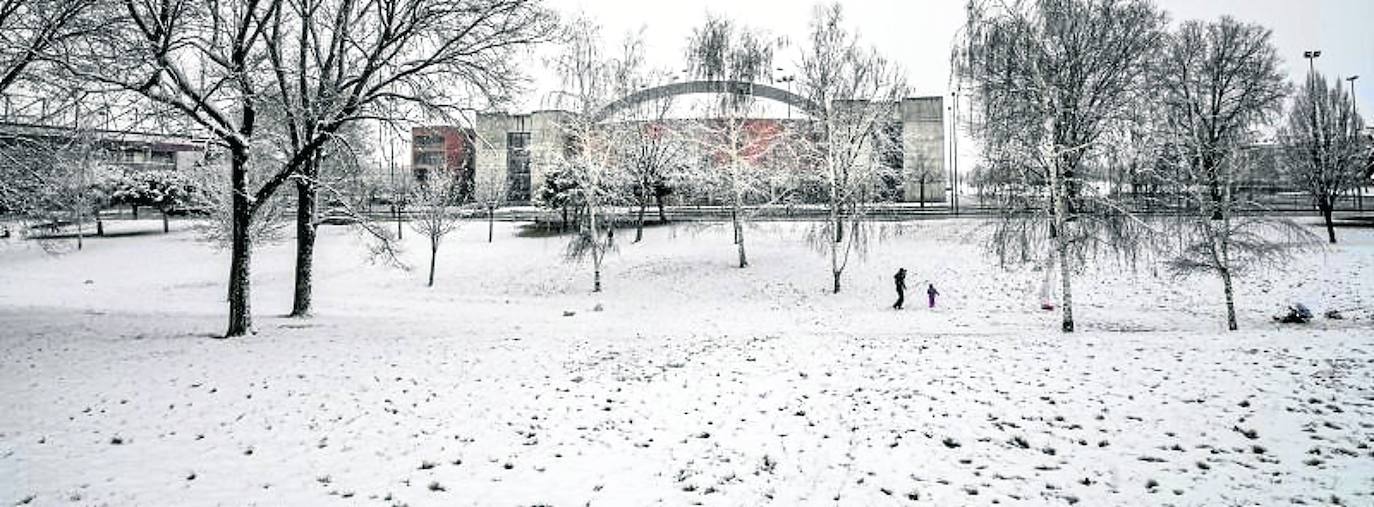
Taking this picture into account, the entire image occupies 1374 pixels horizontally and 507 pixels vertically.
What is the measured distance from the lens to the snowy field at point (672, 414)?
274 inches

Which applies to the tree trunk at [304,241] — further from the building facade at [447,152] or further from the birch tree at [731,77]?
the birch tree at [731,77]

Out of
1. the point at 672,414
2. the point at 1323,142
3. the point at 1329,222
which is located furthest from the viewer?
the point at 1323,142

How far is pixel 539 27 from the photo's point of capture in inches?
569

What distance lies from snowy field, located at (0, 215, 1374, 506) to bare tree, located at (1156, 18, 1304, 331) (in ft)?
7.33

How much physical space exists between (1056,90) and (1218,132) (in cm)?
1498

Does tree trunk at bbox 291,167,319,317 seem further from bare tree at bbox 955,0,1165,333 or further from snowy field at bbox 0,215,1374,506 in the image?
bare tree at bbox 955,0,1165,333

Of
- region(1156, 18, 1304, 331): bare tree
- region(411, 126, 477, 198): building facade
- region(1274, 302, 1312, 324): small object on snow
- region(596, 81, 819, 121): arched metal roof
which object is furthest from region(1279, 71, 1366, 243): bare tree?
region(411, 126, 477, 198): building facade

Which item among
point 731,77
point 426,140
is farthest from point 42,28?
point 731,77

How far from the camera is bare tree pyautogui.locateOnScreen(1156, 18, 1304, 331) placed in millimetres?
16562

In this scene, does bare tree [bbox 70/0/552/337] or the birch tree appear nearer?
bare tree [bbox 70/0/552/337]

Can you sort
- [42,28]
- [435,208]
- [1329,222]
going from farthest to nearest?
[435,208]
[1329,222]
[42,28]

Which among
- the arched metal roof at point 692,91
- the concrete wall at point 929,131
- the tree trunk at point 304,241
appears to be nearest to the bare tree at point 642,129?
the arched metal roof at point 692,91

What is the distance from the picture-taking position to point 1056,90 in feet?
47.6

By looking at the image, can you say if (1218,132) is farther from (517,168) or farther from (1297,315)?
(517,168)
